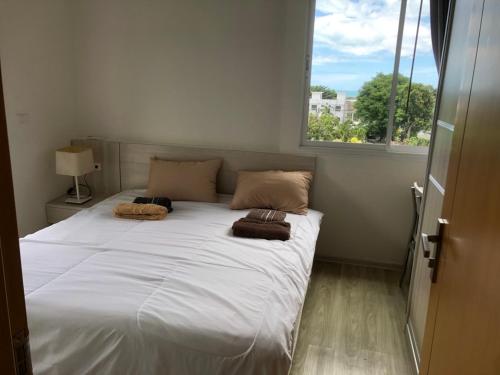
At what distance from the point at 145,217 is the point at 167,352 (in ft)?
4.73

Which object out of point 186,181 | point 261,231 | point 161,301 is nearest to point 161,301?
point 161,301

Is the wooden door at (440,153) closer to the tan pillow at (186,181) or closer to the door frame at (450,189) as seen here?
the door frame at (450,189)

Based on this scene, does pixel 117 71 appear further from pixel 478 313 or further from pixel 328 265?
pixel 478 313

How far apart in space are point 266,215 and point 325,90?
48.0 inches

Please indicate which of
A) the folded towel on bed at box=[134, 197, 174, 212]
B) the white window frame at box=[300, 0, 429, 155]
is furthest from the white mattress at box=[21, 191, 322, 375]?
the white window frame at box=[300, 0, 429, 155]

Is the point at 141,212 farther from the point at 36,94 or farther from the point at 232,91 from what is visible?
the point at 36,94

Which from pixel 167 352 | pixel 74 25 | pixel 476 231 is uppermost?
pixel 74 25

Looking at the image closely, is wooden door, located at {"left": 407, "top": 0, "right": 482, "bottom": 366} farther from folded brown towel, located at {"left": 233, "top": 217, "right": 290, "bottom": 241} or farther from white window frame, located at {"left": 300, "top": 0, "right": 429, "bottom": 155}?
white window frame, located at {"left": 300, "top": 0, "right": 429, "bottom": 155}

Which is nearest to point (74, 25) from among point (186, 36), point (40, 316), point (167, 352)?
point (186, 36)

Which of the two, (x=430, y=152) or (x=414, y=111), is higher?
(x=414, y=111)

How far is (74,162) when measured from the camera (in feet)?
11.3

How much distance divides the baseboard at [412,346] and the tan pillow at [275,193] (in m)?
1.06

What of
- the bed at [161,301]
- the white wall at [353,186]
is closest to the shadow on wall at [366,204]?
the white wall at [353,186]

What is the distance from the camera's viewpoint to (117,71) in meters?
3.69
